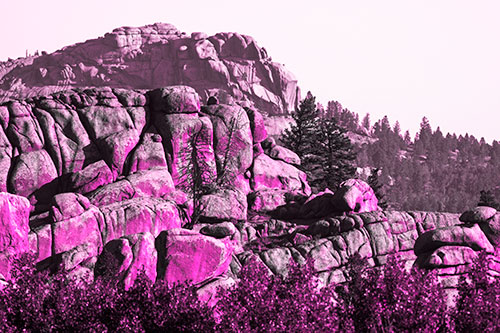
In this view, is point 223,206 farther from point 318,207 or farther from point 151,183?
point 318,207

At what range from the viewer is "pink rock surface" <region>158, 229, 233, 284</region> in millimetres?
42125

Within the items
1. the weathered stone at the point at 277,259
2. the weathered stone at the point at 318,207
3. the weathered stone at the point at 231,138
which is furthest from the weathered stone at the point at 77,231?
the weathered stone at the point at 318,207

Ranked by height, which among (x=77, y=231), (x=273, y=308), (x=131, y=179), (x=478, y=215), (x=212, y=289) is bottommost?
(x=212, y=289)

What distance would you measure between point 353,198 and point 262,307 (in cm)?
3407

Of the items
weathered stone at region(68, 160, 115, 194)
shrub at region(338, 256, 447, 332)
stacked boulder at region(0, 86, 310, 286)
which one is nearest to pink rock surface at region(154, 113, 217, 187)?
stacked boulder at region(0, 86, 310, 286)

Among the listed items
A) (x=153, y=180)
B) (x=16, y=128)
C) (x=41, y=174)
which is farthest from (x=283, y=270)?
(x=16, y=128)

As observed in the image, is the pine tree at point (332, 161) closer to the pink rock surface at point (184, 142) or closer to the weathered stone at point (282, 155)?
the weathered stone at point (282, 155)

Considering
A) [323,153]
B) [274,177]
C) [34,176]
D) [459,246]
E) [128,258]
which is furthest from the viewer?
[323,153]

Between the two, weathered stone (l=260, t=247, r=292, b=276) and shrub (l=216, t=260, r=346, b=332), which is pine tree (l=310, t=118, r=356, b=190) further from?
shrub (l=216, t=260, r=346, b=332)

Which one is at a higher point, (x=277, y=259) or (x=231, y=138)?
(x=231, y=138)

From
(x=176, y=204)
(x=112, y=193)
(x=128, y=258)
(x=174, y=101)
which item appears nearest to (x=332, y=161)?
(x=174, y=101)

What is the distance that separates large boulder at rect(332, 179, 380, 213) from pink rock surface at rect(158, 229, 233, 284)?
16.9 meters

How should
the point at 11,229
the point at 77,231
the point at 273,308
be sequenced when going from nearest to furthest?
the point at 273,308 → the point at 11,229 → the point at 77,231

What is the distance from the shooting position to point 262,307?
23.1 metres
